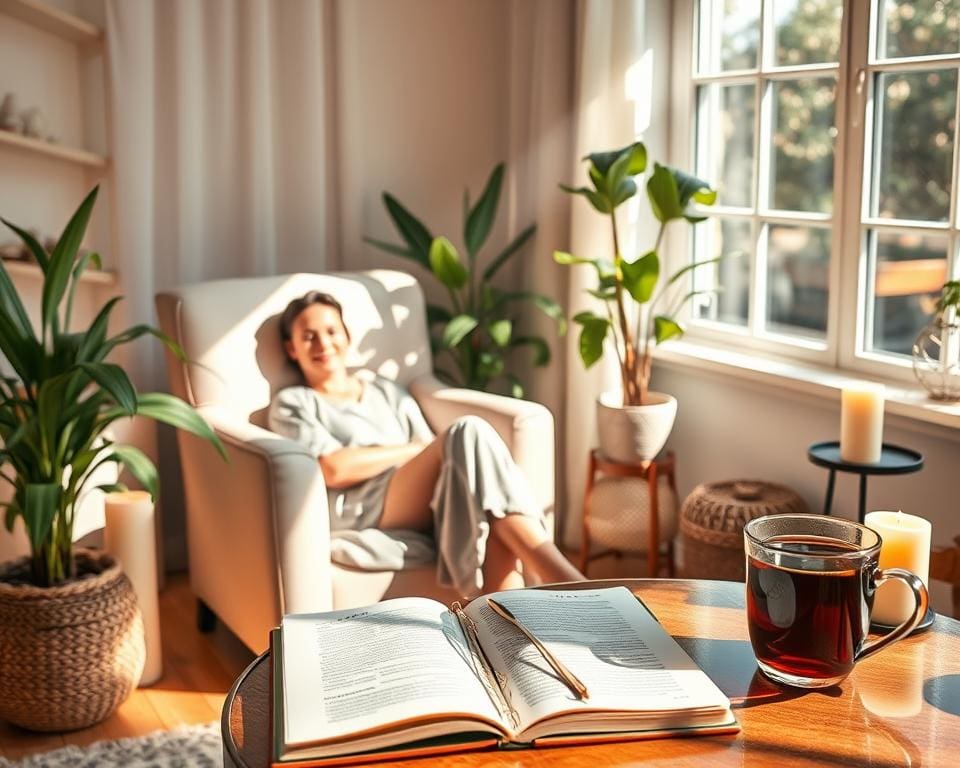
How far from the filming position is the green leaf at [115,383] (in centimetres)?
207

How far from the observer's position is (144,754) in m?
2.24

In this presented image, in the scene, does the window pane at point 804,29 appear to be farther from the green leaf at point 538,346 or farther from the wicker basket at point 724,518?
the wicker basket at point 724,518

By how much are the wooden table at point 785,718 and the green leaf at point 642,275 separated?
5.30 ft

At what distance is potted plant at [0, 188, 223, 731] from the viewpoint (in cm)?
220

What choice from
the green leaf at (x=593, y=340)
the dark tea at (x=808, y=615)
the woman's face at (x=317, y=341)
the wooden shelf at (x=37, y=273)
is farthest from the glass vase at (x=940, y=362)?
the wooden shelf at (x=37, y=273)

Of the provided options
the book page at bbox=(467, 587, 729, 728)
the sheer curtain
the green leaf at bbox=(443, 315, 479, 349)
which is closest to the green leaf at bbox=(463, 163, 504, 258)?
the green leaf at bbox=(443, 315, 479, 349)

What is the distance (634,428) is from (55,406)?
4.84 ft

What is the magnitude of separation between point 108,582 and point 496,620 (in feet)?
4.31

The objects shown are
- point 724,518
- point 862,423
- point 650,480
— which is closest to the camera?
point 862,423

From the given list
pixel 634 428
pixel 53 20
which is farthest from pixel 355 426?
pixel 53 20

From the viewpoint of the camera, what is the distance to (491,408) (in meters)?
2.73

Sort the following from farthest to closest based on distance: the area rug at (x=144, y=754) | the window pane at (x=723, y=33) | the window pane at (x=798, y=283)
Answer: the window pane at (x=798, y=283) < the window pane at (x=723, y=33) < the area rug at (x=144, y=754)

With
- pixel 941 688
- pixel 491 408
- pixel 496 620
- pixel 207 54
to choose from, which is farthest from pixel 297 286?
pixel 941 688

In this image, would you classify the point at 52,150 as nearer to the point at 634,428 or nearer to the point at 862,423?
the point at 634,428
